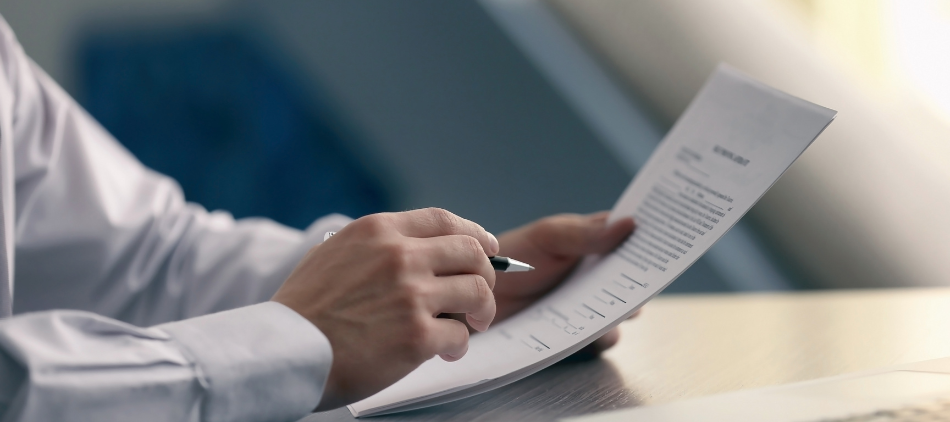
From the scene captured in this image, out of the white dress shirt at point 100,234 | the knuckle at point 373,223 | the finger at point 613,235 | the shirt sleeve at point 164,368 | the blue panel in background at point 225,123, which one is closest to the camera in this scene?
the shirt sleeve at point 164,368

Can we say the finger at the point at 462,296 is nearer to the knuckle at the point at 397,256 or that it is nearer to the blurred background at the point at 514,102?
the knuckle at the point at 397,256

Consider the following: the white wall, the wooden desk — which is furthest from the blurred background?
the wooden desk

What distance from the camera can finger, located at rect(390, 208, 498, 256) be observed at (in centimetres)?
45

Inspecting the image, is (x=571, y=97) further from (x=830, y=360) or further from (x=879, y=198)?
(x=830, y=360)

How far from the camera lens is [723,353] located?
0.60m

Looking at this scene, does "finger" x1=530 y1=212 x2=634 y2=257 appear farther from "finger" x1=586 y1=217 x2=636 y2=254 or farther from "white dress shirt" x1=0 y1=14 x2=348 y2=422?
"white dress shirt" x1=0 y1=14 x2=348 y2=422

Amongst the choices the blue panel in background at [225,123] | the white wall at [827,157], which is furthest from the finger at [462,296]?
the blue panel in background at [225,123]

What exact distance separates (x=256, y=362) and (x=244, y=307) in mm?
44

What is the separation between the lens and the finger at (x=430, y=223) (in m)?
0.45

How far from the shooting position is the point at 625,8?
1.58 meters

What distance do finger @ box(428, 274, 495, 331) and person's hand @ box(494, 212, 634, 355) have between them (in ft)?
0.63

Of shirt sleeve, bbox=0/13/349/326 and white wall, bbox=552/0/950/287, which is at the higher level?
white wall, bbox=552/0/950/287

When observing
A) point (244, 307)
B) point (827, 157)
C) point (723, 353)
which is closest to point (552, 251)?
point (723, 353)

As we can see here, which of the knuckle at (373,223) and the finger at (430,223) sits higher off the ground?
the finger at (430,223)
